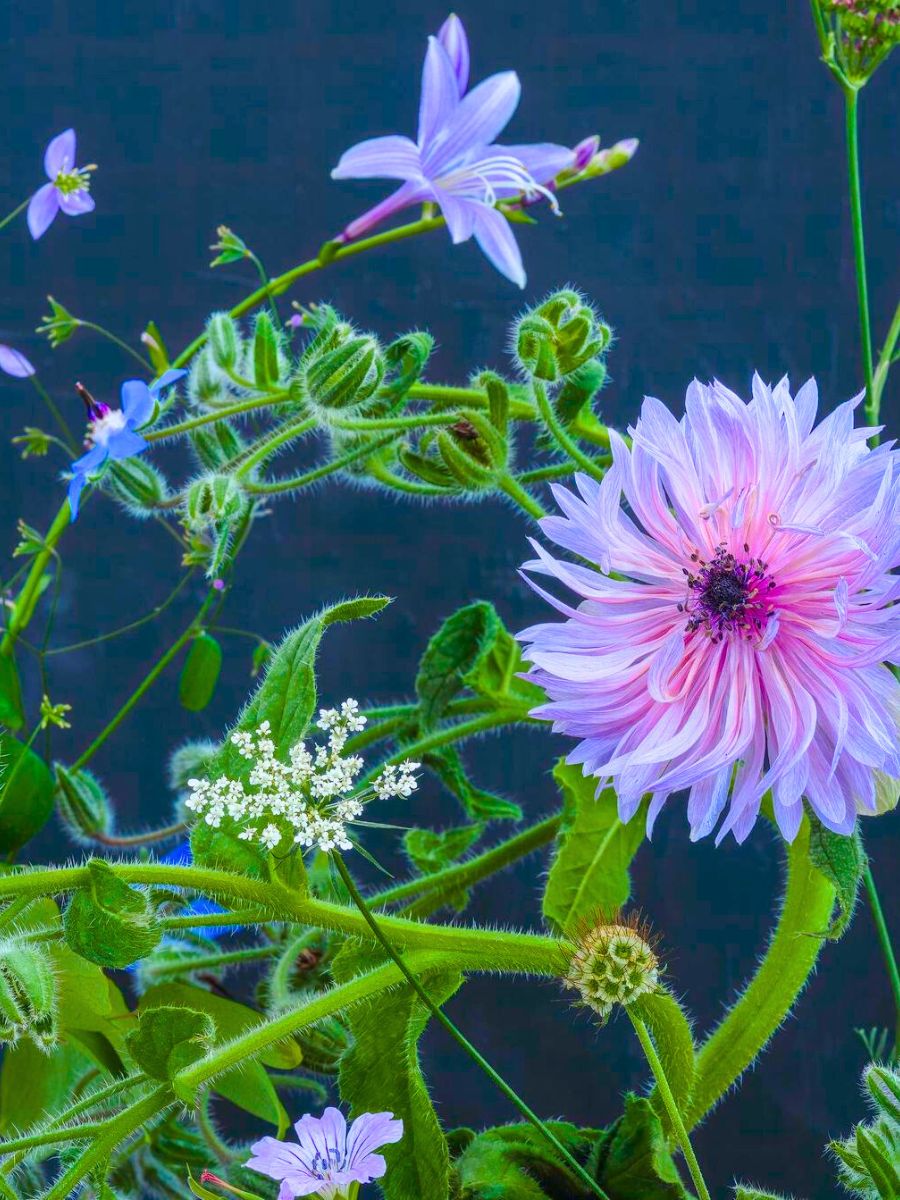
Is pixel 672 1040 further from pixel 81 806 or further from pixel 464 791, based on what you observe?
pixel 81 806

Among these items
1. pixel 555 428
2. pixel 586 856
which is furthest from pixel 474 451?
pixel 586 856

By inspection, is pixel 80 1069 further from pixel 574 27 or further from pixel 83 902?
pixel 574 27

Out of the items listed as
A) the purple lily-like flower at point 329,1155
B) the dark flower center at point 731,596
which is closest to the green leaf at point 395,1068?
the purple lily-like flower at point 329,1155

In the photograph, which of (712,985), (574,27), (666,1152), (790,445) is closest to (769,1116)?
(712,985)

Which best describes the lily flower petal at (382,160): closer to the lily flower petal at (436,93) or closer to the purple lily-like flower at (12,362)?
the lily flower petal at (436,93)

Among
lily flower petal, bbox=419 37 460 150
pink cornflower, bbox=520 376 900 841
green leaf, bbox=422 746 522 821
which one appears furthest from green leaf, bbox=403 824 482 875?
lily flower petal, bbox=419 37 460 150

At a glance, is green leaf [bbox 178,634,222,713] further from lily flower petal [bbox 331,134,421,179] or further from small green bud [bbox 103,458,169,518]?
lily flower petal [bbox 331,134,421,179]

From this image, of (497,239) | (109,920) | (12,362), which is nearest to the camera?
(109,920)

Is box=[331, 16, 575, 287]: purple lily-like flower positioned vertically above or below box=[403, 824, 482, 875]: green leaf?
above
